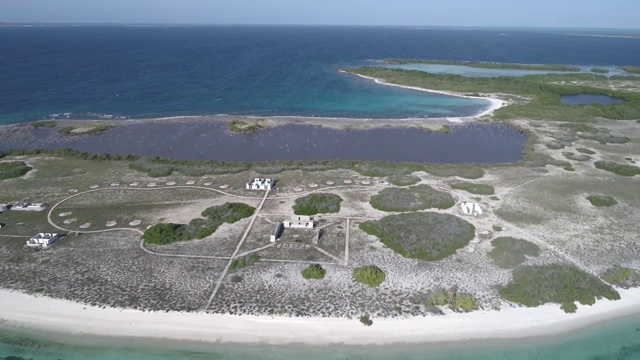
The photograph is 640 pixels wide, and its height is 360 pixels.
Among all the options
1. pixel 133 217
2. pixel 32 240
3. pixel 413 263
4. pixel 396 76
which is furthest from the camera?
pixel 396 76

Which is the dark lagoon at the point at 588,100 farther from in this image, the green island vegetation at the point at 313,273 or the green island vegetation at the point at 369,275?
the green island vegetation at the point at 313,273

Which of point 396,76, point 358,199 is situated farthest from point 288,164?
point 396,76

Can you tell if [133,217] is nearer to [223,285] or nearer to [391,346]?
[223,285]

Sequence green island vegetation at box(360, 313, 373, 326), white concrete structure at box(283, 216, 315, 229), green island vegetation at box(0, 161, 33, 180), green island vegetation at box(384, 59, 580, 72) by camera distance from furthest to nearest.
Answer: green island vegetation at box(384, 59, 580, 72), green island vegetation at box(0, 161, 33, 180), white concrete structure at box(283, 216, 315, 229), green island vegetation at box(360, 313, 373, 326)

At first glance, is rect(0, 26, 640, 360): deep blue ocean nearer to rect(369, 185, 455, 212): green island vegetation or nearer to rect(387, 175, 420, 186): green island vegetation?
rect(369, 185, 455, 212): green island vegetation

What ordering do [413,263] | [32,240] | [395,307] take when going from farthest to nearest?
[32,240], [413,263], [395,307]

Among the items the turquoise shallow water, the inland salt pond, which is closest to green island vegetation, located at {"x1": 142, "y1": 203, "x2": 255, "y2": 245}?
the turquoise shallow water

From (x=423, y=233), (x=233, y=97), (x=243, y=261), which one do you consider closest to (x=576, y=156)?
(x=423, y=233)
